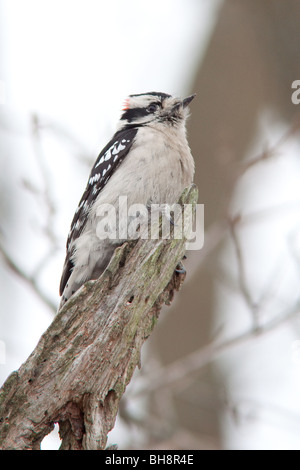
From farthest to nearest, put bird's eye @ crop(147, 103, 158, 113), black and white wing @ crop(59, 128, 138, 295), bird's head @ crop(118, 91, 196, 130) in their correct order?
bird's eye @ crop(147, 103, 158, 113), bird's head @ crop(118, 91, 196, 130), black and white wing @ crop(59, 128, 138, 295)

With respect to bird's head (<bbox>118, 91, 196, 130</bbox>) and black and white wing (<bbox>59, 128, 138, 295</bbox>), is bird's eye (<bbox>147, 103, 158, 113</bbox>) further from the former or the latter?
black and white wing (<bbox>59, 128, 138, 295</bbox>)

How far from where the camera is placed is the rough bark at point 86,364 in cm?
349

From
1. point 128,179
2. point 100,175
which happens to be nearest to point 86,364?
point 128,179

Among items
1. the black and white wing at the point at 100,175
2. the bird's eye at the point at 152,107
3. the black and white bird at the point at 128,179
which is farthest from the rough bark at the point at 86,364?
the bird's eye at the point at 152,107

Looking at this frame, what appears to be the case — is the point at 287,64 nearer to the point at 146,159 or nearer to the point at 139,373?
the point at 146,159

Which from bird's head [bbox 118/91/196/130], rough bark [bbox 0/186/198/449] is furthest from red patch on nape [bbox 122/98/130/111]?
rough bark [bbox 0/186/198/449]

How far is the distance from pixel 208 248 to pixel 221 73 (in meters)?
2.64

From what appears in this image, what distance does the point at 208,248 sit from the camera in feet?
20.4

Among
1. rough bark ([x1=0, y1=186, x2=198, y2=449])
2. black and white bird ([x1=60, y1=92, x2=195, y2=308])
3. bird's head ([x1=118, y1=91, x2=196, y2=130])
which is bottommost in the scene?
rough bark ([x1=0, y1=186, x2=198, y2=449])

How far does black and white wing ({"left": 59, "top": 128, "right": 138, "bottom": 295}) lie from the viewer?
584 cm

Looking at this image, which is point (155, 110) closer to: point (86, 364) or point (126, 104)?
point (126, 104)

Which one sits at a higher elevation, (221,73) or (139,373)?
(221,73)

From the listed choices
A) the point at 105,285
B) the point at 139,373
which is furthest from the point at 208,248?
the point at 105,285
